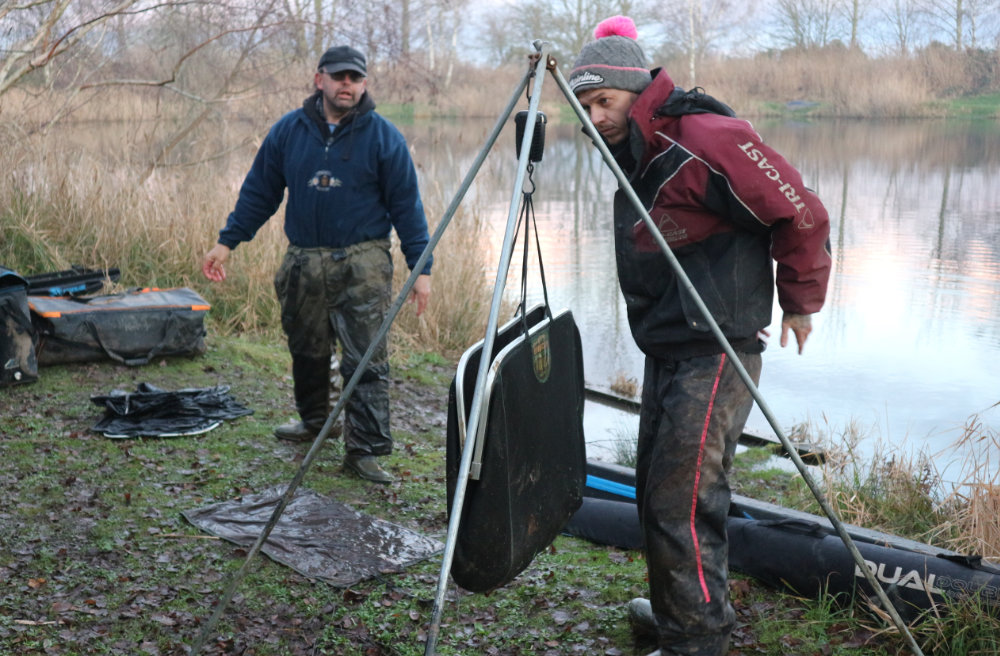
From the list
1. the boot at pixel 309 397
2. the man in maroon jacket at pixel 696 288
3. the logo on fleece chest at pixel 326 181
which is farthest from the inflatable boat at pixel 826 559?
the logo on fleece chest at pixel 326 181

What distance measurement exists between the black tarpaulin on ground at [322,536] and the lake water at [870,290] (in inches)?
93.5

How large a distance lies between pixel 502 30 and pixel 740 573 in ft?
110

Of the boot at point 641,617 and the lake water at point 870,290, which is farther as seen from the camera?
the lake water at point 870,290

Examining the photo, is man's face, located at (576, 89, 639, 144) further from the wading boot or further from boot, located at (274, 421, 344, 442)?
boot, located at (274, 421, 344, 442)

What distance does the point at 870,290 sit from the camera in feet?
36.4

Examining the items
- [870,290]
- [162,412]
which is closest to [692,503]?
[162,412]

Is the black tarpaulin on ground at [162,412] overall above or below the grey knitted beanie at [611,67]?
below

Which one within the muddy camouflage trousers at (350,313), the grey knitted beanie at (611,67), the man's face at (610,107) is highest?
the grey knitted beanie at (611,67)

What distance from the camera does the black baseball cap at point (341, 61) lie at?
4414 millimetres

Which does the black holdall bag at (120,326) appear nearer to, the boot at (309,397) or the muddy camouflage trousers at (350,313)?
the boot at (309,397)

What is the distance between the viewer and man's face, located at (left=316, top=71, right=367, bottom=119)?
14.6 feet

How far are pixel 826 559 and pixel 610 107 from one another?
176 cm

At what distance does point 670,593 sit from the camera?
9.18ft

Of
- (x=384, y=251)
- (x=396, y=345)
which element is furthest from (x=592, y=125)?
(x=396, y=345)
